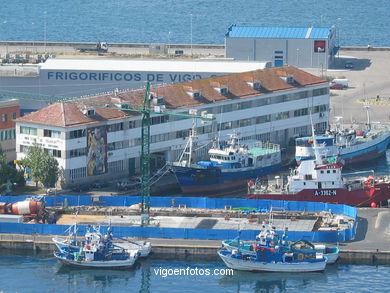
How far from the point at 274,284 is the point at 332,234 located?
790 centimetres

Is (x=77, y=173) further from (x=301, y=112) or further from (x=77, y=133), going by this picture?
(x=301, y=112)

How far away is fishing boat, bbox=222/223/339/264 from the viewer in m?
107

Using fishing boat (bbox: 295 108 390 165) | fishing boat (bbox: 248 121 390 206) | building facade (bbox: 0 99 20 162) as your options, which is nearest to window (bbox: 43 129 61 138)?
building facade (bbox: 0 99 20 162)

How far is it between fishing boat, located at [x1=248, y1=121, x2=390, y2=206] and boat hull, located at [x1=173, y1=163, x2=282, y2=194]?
6.35 metres

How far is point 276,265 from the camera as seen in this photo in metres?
107

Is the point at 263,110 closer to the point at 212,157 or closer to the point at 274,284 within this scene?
the point at 212,157

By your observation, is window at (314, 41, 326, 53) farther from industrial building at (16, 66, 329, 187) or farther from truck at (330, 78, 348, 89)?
industrial building at (16, 66, 329, 187)

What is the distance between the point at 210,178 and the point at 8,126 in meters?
19.6

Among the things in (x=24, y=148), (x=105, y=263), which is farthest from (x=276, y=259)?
(x=24, y=148)

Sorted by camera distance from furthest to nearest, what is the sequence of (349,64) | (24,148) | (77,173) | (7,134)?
(349,64) < (7,134) < (24,148) < (77,173)

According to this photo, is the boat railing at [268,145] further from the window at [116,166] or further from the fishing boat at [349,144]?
the window at [116,166]

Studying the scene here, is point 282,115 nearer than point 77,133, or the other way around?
point 77,133

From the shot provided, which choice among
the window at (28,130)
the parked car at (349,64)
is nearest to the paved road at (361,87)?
the parked car at (349,64)

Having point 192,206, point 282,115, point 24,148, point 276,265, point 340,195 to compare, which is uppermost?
point 282,115
